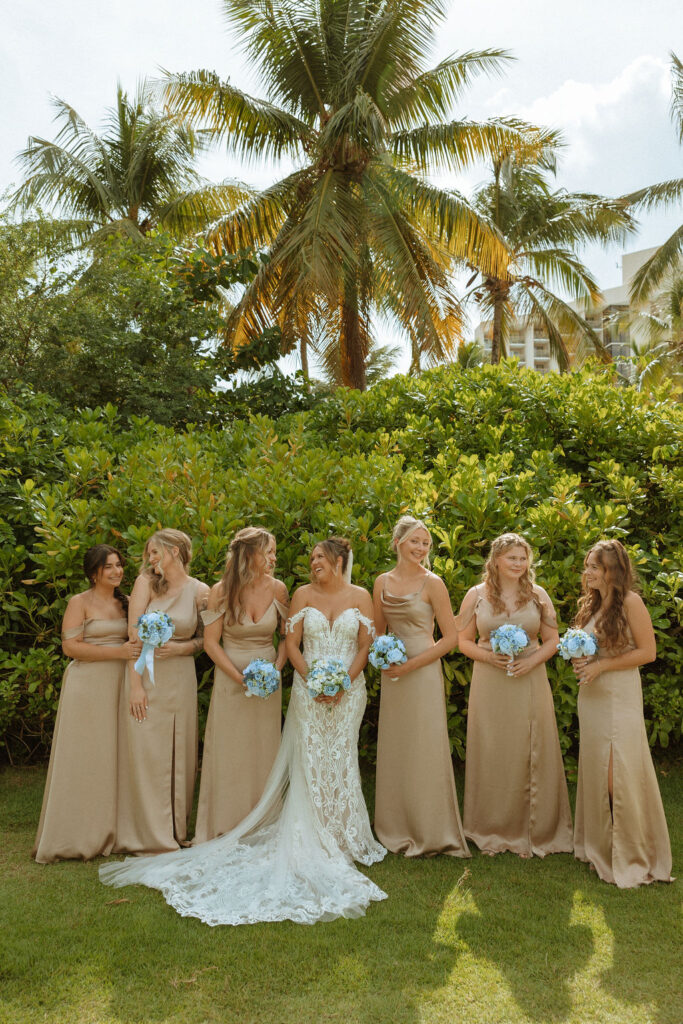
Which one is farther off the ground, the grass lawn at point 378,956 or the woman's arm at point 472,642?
the woman's arm at point 472,642

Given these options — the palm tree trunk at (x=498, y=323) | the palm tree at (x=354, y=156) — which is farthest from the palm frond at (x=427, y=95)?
the palm tree trunk at (x=498, y=323)

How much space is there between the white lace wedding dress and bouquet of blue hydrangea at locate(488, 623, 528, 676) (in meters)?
0.89

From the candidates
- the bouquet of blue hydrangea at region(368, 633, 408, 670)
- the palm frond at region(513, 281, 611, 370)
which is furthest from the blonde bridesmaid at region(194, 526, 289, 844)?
the palm frond at region(513, 281, 611, 370)

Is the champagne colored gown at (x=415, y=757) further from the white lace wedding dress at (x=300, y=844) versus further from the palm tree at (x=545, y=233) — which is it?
the palm tree at (x=545, y=233)

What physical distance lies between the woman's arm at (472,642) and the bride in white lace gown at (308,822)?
0.69 metres

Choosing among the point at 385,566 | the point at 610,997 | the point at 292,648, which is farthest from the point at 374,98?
the point at 610,997

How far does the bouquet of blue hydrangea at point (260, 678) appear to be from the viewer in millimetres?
5672

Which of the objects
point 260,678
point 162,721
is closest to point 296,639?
point 260,678

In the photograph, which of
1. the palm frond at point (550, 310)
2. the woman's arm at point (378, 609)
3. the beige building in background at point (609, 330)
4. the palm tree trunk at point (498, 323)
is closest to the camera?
the woman's arm at point (378, 609)

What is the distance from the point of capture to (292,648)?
5.91m

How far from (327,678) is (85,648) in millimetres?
1719

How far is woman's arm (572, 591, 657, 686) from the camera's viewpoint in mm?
5383

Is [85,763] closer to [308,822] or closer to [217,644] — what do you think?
[217,644]

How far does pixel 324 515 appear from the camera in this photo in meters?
7.13
